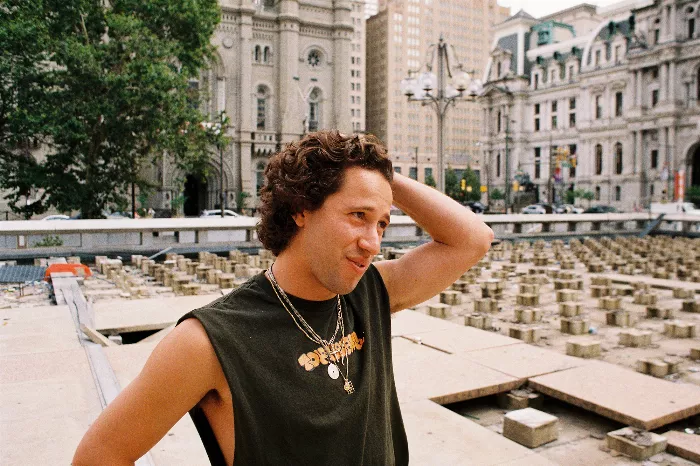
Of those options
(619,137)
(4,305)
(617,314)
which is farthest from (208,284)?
(619,137)

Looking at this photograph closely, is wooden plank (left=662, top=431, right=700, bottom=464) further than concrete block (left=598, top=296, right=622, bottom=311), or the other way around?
concrete block (left=598, top=296, right=622, bottom=311)

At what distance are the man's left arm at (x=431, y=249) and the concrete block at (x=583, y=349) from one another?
4.49m

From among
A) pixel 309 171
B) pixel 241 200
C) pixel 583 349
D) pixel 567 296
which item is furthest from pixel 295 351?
pixel 241 200

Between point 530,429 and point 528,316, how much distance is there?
448 centimetres

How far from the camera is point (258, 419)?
150 cm

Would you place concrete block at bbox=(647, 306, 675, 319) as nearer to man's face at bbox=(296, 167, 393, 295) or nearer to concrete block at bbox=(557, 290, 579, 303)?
concrete block at bbox=(557, 290, 579, 303)

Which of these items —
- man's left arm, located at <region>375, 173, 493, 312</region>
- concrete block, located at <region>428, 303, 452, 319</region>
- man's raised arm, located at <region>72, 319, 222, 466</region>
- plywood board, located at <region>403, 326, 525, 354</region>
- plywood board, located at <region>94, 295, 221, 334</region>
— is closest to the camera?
man's raised arm, located at <region>72, 319, 222, 466</region>

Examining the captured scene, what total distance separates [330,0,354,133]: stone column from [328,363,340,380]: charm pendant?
166 feet

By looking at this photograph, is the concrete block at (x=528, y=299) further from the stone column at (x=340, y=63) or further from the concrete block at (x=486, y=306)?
the stone column at (x=340, y=63)

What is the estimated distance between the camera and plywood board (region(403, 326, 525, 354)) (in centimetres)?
582

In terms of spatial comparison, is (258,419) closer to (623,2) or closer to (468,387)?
(468,387)

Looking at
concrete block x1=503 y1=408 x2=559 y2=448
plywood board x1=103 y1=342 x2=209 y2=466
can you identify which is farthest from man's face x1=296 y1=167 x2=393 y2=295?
concrete block x1=503 y1=408 x2=559 y2=448

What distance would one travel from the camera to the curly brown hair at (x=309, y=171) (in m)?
1.63

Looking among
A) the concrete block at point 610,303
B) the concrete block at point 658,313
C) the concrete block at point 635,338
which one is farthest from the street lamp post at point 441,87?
the concrete block at point 635,338
